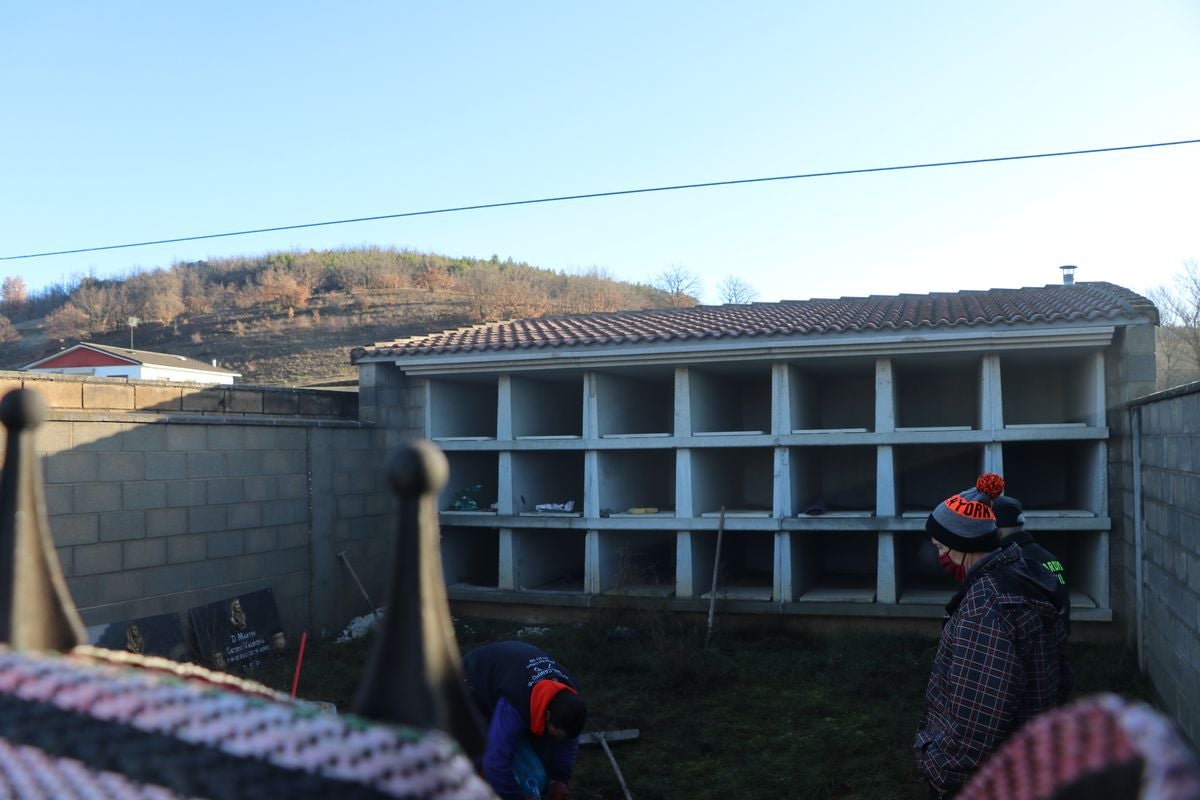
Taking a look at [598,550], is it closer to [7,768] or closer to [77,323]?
[7,768]

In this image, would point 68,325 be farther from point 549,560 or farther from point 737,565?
point 737,565

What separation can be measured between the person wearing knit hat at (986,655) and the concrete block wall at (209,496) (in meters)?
7.20

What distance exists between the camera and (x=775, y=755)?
23.2 feet

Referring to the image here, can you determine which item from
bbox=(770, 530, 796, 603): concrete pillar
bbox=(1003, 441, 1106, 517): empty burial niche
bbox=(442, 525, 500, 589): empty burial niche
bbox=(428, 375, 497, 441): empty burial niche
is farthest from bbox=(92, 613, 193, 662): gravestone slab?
bbox=(1003, 441, 1106, 517): empty burial niche

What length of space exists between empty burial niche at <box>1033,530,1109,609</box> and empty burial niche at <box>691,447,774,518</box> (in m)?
3.24

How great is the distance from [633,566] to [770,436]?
226 cm

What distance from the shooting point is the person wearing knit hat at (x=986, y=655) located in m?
3.34

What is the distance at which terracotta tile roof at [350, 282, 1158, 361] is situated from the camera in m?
9.52

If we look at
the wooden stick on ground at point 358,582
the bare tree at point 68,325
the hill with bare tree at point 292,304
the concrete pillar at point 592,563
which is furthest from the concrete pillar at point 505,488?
the bare tree at point 68,325

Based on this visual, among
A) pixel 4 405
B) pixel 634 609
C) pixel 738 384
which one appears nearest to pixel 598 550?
pixel 634 609

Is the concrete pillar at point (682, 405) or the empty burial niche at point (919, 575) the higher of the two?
the concrete pillar at point (682, 405)

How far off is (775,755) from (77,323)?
4176 centimetres

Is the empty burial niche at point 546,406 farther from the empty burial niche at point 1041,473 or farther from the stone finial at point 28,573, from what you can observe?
the stone finial at point 28,573

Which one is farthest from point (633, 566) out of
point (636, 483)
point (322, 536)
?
point (322, 536)
